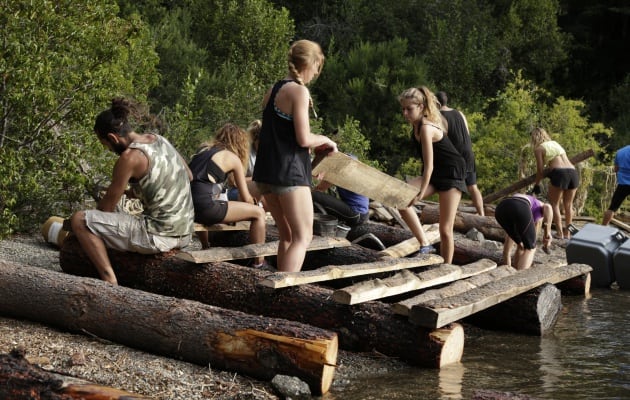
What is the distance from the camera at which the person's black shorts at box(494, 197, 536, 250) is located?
31.6ft

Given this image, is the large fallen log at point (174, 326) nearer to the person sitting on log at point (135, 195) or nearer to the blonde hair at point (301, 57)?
the person sitting on log at point (135, 195)

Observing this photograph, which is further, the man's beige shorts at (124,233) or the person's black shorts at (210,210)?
the person's black shorts at (210,210)

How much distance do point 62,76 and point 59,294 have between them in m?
3.45

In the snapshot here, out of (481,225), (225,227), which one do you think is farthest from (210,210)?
(481,225)

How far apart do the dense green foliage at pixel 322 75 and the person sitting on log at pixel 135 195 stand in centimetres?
172

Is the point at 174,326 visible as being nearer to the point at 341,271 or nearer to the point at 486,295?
the point at 341,271

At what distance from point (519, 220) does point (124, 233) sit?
3963 millimetres

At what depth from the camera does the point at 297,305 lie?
293 inches

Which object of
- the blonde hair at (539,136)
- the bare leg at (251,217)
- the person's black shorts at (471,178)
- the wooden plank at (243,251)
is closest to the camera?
the wooden plank at (243,251)

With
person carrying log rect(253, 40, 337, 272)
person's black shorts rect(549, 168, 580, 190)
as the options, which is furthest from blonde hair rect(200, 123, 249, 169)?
person's black shorts rect(549, 168, 580, 190)

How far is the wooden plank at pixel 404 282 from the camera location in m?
7.17

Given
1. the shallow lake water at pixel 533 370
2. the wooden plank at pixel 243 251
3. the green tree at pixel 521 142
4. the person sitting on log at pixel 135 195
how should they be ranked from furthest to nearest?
the green tree at pixel 521 142 → the wooden plank at pixel 243 251 → the person sitting on log at pixel 135 195 → the shallow lake water at pixel 533 370

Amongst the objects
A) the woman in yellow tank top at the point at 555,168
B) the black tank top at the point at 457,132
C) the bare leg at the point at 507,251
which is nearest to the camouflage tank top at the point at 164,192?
the black tank top at the point at 457,132

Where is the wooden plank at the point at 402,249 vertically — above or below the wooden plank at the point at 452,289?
above
